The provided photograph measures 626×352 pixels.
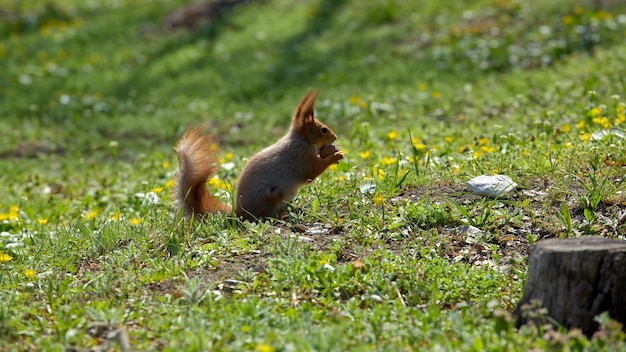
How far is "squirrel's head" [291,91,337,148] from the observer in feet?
18.4

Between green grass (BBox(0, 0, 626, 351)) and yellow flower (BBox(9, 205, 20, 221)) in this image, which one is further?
yellow flower (BBox(9, 205, 20, 221))

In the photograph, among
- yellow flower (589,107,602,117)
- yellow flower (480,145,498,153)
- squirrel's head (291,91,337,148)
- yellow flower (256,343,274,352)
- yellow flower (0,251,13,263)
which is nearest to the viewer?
yellow flower (256,343,274,352)

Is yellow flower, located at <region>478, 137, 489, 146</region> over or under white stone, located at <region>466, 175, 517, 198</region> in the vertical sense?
under

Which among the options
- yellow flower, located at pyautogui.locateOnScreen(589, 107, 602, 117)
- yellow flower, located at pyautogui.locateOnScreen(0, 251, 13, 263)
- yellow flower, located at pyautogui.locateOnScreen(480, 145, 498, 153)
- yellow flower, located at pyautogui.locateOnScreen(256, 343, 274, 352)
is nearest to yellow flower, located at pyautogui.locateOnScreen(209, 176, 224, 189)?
yellow flower, located at pyautogui.locateOnScreen(0, 251, 13, 263)

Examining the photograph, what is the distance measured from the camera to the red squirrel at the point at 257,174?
5.16m

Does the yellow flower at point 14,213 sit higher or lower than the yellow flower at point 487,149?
lower

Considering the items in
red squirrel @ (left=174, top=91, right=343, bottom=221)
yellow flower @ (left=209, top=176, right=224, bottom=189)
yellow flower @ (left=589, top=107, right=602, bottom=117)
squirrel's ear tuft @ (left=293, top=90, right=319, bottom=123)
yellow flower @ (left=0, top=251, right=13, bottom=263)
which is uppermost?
squirrel's ear tuft @ (left=293, top=90, right=319, bottom=123)

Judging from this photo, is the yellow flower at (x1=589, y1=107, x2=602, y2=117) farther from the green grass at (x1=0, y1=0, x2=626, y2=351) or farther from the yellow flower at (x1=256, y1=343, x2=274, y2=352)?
the yellow flower at (x1=256, y1=343, x2=274, y2=352)

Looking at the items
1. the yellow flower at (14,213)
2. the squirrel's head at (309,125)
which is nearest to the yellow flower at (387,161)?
the squirrel's head at (309,125)

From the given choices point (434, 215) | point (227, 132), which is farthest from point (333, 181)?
point (227, 132)

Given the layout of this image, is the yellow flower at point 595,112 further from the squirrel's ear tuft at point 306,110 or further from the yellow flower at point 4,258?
the yellow flower at point 4,258

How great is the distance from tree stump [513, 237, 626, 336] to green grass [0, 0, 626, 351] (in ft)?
0.43

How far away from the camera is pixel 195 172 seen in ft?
16.9

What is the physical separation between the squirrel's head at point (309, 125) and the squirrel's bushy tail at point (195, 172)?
677 millimetres
